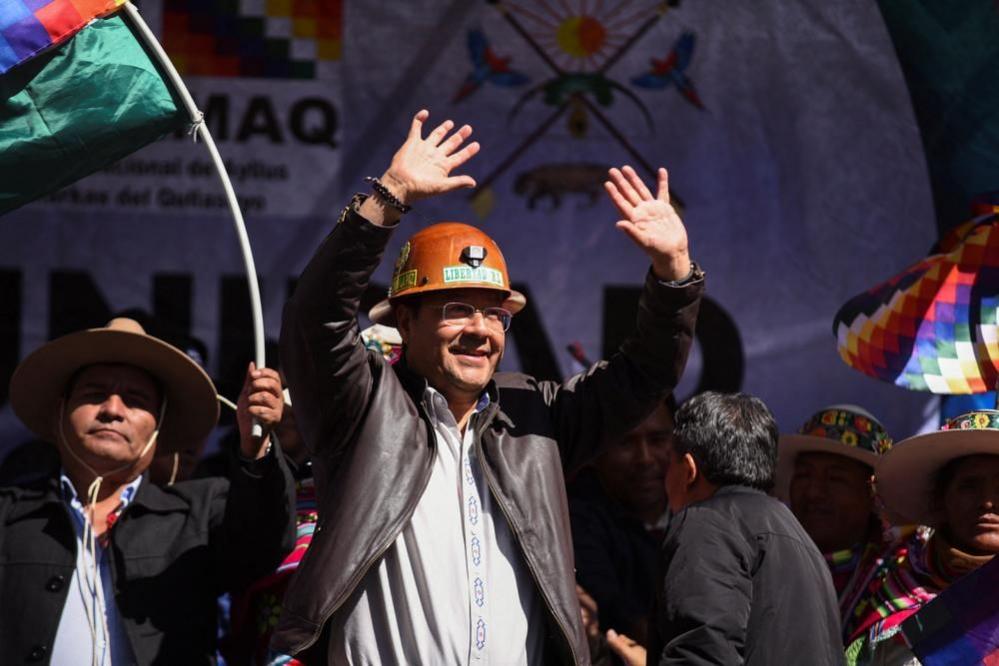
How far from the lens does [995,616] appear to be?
4.16 metres

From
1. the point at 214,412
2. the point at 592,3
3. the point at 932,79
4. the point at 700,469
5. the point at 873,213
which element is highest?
the point at 592,3

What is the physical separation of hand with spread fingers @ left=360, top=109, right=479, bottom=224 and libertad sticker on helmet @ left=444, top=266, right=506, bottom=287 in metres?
0.22

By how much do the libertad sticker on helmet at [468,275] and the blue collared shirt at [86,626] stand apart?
131 cm

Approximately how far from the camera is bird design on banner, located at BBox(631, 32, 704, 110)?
20.4ft

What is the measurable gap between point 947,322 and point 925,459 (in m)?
0.69

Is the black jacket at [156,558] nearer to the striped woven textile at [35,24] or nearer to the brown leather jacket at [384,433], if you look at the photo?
the brown leather jacket at [384,433]

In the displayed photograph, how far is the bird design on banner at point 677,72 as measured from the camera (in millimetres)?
6203

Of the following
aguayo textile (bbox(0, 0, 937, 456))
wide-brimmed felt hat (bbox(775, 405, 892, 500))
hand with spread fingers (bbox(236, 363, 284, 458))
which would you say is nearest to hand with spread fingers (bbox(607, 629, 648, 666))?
wide-brimmed felt hat (bbox(775, 405, 892, 500))

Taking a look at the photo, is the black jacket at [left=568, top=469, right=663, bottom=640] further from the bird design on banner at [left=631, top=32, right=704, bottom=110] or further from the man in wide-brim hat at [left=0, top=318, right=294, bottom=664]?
the bird design on banner at [left=631, top=32, right=704, bottom=110]

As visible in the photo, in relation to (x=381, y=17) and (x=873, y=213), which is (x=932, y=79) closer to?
(x=873, y=213)

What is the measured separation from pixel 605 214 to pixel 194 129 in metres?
2.14

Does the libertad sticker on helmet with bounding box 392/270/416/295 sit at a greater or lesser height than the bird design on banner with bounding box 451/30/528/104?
lesser

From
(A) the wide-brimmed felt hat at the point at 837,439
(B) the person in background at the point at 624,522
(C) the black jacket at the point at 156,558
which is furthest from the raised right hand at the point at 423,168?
(A) the wide-brimmed felt hat at the point at 837,439

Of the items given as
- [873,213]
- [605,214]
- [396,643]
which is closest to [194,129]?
[396,643]
